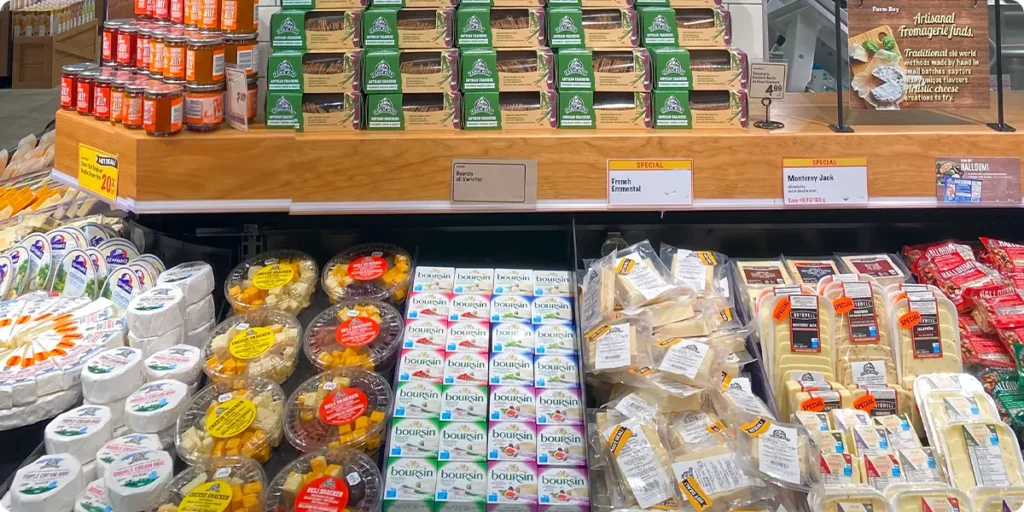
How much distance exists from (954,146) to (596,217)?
36.0 inches

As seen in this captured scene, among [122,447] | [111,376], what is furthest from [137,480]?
[111,376]

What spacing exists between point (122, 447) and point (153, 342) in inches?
13.2

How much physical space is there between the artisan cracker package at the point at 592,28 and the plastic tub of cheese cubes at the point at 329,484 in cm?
110

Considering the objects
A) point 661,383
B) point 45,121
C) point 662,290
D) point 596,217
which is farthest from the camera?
point 45,121

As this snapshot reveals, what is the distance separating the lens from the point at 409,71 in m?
1.85

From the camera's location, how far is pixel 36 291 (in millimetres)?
2146

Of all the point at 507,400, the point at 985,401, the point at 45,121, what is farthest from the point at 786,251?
the point at 45,121

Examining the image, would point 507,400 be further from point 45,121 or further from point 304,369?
point 45,121

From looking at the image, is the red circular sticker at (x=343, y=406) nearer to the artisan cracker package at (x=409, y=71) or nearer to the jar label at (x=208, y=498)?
the jar label at (x=208, y=498)

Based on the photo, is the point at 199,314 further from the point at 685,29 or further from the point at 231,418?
the point at 685,29

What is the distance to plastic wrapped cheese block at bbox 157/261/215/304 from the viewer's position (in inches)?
76.2

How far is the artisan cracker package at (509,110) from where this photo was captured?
73.1 inches

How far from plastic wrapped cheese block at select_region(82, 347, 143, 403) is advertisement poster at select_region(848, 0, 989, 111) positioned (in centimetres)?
188

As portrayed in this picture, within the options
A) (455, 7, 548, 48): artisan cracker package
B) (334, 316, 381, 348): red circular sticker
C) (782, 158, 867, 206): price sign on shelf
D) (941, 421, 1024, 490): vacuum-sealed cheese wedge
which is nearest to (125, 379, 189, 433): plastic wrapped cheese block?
(334, 316, 381, 348): red circular sticker
